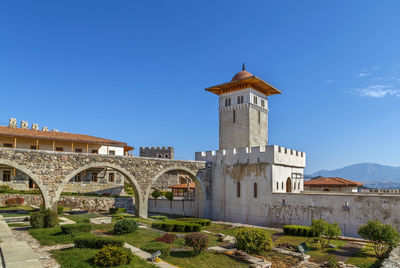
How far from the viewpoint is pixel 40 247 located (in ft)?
41.9

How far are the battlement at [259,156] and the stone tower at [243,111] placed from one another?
4054 millimetres

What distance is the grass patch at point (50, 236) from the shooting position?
13.7 m

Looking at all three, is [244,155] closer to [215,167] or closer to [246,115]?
[215,167]

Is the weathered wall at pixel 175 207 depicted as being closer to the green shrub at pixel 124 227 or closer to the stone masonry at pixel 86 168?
the stone masonry at pixel 86 168

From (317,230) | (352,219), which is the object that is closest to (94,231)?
(317,230)

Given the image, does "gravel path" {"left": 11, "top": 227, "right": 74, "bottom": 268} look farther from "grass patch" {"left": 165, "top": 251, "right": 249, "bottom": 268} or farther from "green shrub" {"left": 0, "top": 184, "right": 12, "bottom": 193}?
"green shrub" {"left": 0, "top": 184, "right": 12, "bottom": 193}

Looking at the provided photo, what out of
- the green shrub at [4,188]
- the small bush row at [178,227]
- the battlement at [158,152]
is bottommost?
the small bush row at [178,227]

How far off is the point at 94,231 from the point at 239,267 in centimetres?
973

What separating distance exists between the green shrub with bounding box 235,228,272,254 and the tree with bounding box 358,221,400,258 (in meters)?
5.48

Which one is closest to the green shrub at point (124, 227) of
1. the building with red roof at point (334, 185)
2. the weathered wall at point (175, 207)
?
the weathered wall at point (175, 207)

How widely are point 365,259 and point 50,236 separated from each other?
15.9m

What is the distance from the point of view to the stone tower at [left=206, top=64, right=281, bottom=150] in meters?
33.7

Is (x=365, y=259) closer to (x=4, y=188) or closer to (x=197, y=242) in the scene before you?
(x=197, y=242)

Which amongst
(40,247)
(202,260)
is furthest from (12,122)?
(202,260)
